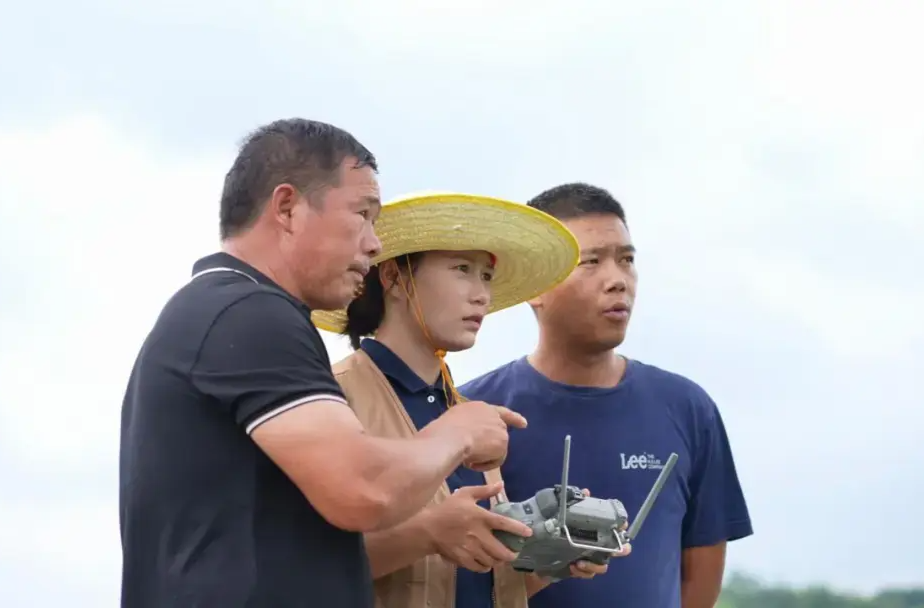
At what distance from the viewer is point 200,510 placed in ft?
9.23

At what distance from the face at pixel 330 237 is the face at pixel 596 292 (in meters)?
1.85

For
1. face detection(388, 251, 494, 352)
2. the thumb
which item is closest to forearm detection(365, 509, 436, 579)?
the thumb

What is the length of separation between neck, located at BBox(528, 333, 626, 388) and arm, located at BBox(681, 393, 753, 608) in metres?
0.39

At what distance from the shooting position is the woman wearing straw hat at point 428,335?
380 cm

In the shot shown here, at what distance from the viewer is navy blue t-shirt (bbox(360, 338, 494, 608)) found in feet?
13.0

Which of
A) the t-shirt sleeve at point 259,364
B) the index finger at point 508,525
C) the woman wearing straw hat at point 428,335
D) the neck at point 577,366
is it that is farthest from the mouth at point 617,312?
the t-shirt sleeve at point 259,364

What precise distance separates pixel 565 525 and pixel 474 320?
865mm

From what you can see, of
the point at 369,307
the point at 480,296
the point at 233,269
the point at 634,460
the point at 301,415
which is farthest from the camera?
the point at 634,460

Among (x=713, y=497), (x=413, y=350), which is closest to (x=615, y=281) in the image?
(x=713, y=497)

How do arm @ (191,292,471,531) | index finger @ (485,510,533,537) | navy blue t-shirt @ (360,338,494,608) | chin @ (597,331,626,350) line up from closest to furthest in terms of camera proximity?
1. arm @ (191,292,471,531)
2. index finger @ (485,510,533,537)
3. navy blue t-shirt @ (360,338,494,608)
4. chin @ (597,331,626,350)

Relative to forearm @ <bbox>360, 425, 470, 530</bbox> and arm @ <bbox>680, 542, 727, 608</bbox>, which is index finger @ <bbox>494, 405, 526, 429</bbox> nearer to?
forearm @ <bbox>360, 425, 470, 530</bbox>

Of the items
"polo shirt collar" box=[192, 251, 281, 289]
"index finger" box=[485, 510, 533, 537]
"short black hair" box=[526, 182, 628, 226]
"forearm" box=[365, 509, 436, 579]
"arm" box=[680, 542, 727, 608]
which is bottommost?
"arm" box=[680, 542, 727, 608]

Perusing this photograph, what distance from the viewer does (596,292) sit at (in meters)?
4.96

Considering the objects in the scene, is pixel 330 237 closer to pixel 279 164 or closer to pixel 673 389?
pixel 279 164
